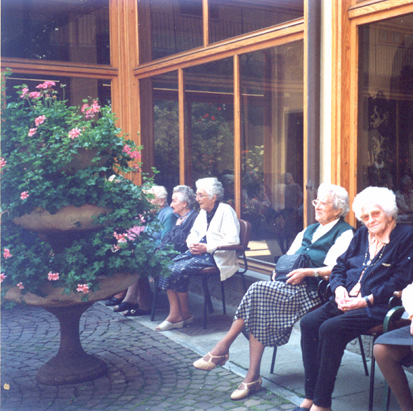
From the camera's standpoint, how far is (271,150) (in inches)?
250

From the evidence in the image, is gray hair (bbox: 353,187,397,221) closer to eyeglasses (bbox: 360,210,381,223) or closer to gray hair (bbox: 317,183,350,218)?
eyeglasses (bbox: 360,210,381,223)

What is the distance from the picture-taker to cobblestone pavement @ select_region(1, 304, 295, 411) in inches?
147

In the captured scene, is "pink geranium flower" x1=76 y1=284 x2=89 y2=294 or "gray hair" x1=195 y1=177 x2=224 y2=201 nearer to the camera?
"pink geranium flower" x1=76 y1=284 x2=89 y2=294

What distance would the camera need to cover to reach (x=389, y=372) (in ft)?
10.1

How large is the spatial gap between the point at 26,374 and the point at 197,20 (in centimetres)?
436

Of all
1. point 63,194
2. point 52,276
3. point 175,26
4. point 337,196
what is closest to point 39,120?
point 63,194

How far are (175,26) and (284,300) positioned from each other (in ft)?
14.8

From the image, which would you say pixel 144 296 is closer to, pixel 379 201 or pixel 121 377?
pixel 121 377

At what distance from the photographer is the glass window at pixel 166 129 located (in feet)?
24.7

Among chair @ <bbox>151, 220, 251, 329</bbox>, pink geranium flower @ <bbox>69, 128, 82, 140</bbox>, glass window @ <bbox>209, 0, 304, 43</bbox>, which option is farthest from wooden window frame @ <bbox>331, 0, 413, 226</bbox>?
pink geranium flower @ <bbox>69, 128, 82, 140</bbox>

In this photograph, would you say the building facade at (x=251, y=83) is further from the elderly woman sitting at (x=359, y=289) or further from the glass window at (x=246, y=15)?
the elderly woman sitting at (x=359, y=289)

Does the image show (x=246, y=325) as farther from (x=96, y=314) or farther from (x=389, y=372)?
(x=96, y=314)

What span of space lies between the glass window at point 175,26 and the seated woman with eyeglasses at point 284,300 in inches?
133

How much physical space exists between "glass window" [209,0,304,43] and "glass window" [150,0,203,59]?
252 mm
